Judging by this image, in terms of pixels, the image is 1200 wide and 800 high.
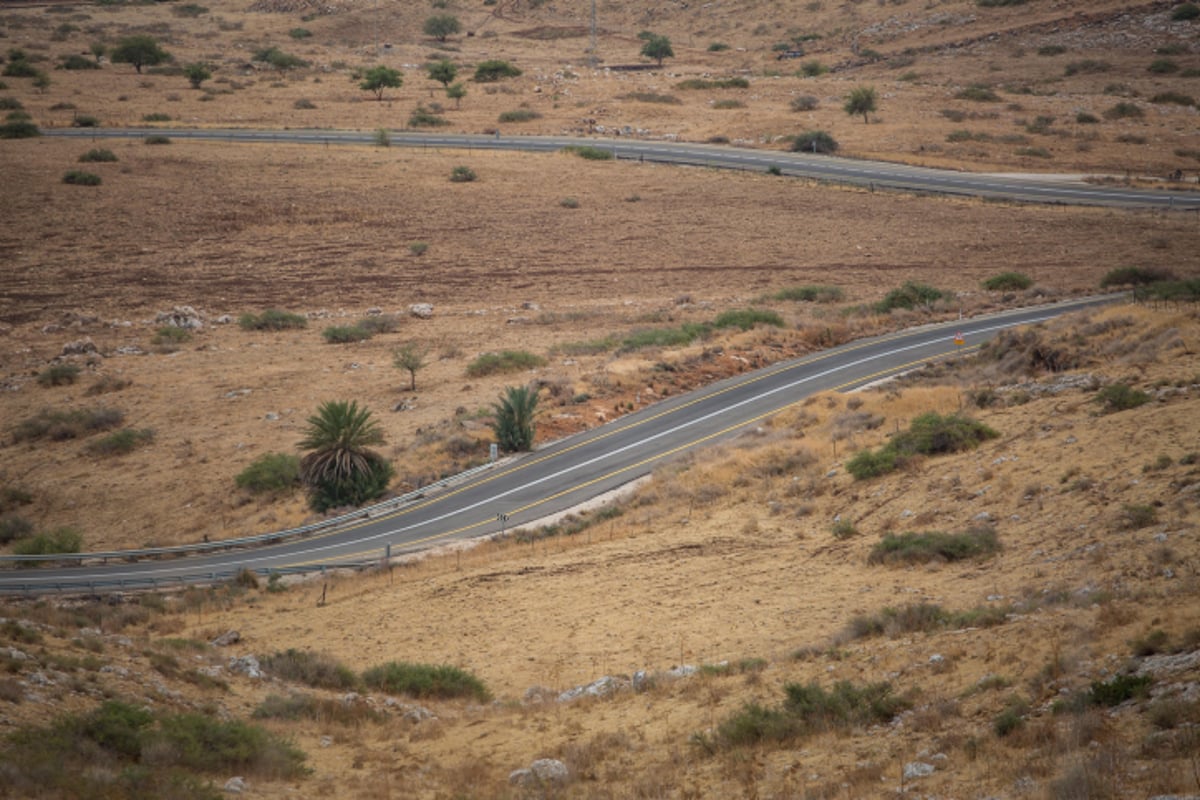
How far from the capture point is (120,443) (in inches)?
1473

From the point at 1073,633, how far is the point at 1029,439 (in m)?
11.6

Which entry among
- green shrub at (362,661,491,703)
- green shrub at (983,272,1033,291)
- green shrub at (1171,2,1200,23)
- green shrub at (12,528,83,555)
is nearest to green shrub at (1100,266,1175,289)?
green shrub at (983,272,1033,291)

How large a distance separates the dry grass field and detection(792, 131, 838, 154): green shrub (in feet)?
8.19

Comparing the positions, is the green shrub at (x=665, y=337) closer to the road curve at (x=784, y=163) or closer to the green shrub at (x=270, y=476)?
the green shrub at (x=270, y=476)

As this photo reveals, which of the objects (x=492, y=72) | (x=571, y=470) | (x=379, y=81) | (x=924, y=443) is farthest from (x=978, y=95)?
(x=924, y=443)

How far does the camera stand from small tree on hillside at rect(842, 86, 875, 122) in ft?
284

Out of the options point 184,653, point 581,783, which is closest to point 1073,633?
point 581,783

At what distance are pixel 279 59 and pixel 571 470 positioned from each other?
3555 inches

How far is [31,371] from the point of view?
44.8 m

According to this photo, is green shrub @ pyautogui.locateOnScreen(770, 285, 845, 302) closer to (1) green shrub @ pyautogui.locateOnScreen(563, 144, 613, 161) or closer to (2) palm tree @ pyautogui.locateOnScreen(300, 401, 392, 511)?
(2) palm tree @ pyautogui.locateOnScreen(300, 401, 392, 511)

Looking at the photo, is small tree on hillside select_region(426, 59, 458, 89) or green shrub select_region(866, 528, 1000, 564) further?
small tree on hillside select_region(426, 59, 458, 89)

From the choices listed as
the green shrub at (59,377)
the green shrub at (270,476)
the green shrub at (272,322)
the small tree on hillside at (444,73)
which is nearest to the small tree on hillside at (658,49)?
the small tree on hillside at (444,73)

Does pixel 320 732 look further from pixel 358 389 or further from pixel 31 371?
pixel 31 371

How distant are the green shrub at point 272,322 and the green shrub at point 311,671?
1328 inches
